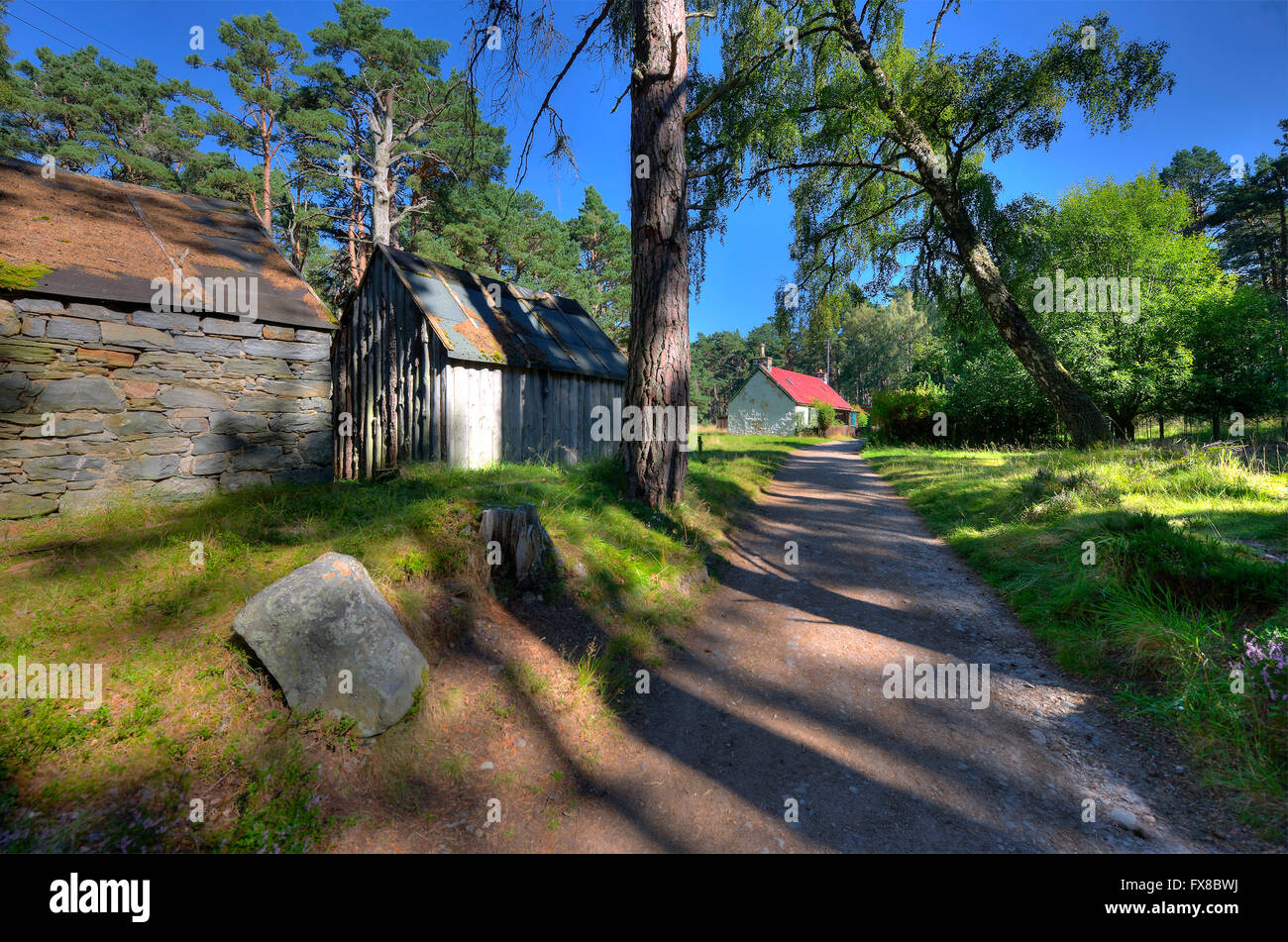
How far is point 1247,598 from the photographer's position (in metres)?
3.75

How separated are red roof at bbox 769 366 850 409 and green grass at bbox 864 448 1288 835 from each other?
119 feet

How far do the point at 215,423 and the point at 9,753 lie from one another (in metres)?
4.61

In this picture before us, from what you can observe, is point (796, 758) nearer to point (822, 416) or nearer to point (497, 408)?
point (497, 408)

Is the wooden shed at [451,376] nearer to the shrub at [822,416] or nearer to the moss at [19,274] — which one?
the moss at [19,274]

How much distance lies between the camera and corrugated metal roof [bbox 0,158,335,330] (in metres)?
5.19

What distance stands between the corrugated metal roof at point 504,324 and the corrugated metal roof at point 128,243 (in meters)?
2.83

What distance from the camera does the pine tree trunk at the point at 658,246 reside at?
20.9 feet

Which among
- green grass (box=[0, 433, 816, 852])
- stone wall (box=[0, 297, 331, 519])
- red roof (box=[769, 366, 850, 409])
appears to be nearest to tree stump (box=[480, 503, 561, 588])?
green grass (box=[0, 433, 816, 852])

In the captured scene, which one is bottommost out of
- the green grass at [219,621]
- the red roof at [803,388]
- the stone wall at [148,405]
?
the green grass at [219,621]

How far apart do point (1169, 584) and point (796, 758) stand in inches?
146

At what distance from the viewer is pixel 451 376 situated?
9414 mm

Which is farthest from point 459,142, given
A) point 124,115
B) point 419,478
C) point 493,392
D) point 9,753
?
point 9,753

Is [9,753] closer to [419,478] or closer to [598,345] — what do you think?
[419,478]

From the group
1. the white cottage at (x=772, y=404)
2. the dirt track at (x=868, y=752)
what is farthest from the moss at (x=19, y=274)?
the white cottage at (x=772, y=404)
